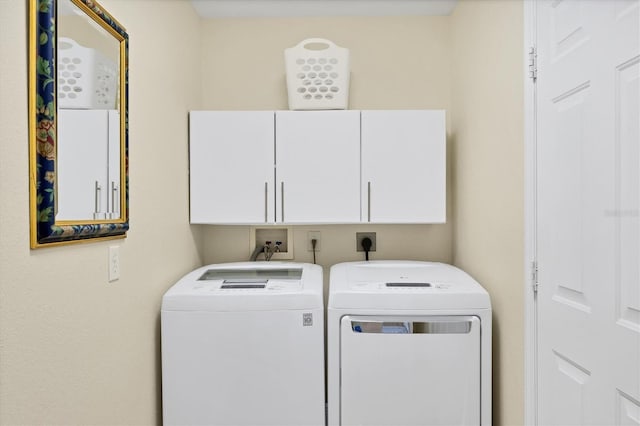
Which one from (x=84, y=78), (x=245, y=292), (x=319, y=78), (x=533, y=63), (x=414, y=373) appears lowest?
(x=414, y=373)

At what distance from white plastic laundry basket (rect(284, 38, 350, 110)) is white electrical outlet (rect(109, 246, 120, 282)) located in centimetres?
113

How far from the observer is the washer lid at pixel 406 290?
1.78m

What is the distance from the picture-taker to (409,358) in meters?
1.75

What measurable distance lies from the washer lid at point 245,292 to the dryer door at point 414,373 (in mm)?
258

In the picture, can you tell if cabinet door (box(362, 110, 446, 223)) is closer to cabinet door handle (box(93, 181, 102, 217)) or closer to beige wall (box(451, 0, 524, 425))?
beige wall (box(451, 0, 524, 425))

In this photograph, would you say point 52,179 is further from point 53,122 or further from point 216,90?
point 216,90

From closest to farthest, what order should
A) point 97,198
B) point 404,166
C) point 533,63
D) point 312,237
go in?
point 97,198
point 533,63
point 404,166
point 312,237

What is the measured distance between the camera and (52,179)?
1082mm

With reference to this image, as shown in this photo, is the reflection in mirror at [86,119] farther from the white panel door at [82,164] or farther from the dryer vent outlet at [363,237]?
the dryer vent outlet at [363,237]

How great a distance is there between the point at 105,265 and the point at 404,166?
1.37 metres

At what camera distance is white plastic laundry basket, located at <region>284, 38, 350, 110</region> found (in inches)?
84.3

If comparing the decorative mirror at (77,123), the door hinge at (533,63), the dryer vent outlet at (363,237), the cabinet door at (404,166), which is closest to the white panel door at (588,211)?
the door hinge at (533,63)

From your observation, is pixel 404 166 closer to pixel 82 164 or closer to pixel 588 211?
pixel 588 211

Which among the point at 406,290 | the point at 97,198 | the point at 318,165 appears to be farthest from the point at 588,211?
the point at 97,198
